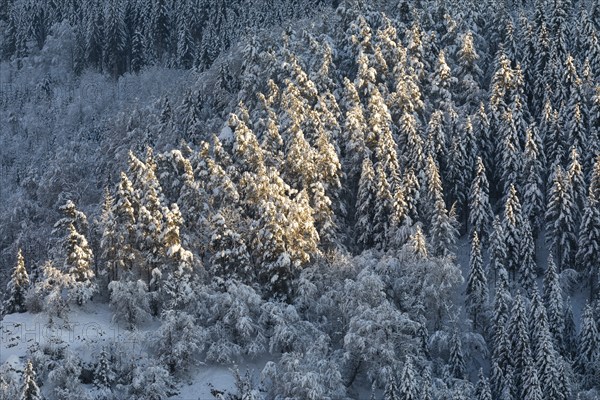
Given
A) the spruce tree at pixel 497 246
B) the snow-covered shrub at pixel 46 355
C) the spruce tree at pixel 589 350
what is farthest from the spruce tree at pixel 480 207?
the snow-covered shrub at pixel 46 355

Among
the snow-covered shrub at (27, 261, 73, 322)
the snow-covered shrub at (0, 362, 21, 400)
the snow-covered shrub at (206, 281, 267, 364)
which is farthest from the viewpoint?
the snow-covered shrub at (27, 261, 73, 322)

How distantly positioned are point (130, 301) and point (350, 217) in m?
25.3

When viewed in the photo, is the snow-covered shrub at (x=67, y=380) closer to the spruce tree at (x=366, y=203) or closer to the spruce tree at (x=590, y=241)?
the spruce tree at (x=366, y=203)

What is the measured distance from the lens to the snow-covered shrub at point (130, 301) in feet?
220

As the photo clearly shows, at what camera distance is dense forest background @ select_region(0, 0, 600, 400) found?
6381 centimetres

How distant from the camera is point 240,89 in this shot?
97.4 metres

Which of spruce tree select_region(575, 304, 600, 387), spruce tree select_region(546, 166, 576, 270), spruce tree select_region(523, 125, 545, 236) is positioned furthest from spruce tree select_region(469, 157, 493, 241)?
spruce tree select_region(575, 304, 600, 387)

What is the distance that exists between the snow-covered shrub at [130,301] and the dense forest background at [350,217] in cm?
18

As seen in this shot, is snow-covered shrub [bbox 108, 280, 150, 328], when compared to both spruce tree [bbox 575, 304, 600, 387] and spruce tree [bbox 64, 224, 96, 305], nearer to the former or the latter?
spruce tree [bbox 64, 224, 96, 305]

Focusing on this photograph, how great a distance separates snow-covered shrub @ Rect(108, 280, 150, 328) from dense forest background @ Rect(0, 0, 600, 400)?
176mm

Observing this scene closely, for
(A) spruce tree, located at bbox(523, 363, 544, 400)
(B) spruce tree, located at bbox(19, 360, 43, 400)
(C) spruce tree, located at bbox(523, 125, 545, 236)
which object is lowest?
(B) spruce tree, located at bbox(19, 360, 43, 400)

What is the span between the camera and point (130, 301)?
67.1 metres

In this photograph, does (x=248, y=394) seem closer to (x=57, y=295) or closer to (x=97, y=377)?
(x=97, y=377)

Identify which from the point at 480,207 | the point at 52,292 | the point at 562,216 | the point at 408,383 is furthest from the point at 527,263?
the point at 52,292
